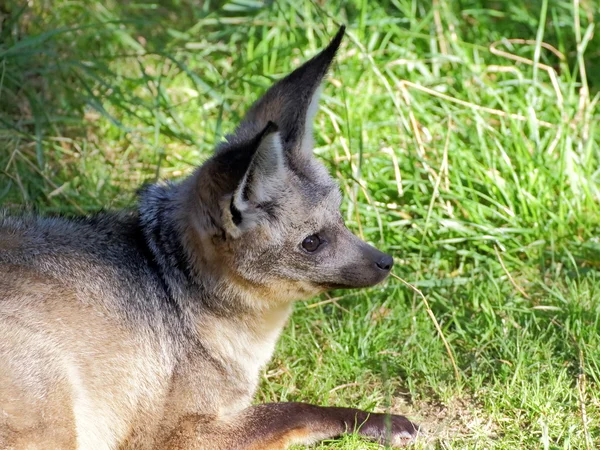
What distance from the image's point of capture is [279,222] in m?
4.72

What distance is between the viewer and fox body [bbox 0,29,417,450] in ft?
14.0

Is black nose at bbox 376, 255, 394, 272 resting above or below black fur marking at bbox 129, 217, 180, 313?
below

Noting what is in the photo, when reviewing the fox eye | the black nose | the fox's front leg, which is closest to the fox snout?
the black nose

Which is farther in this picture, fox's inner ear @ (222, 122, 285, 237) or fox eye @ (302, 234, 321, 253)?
fox eye @ (302, 234, 321, 253)

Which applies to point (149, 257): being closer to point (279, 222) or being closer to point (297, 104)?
point (279, 222)

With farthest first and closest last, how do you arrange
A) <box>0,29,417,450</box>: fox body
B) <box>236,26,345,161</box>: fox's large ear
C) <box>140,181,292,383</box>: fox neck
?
<box>236,26,345,161</box>: fox's large ear < <box>140,181,292,383</box>: fox neck < <box>0,29,417,450</box>: fox body

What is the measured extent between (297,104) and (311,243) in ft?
2.81

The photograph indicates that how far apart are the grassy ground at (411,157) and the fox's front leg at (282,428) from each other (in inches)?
4.2

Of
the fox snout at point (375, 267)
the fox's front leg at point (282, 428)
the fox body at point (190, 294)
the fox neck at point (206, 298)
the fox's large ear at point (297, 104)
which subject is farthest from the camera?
the fox's large ear at point (297, 104)

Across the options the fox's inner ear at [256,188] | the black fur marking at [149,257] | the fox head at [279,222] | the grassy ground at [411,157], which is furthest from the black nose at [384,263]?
the black fur marking at [149,257]

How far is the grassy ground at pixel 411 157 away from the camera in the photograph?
5320 mm

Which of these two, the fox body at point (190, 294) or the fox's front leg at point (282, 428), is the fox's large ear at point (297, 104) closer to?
the fox body at point (190, 294)

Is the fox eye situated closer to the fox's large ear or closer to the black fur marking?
the fox's large ear

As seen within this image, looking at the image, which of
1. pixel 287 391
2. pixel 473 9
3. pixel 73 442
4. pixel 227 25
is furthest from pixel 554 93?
pixel 73 442
